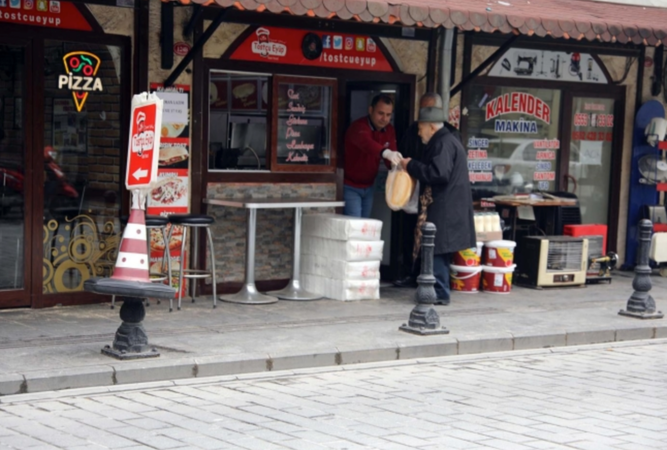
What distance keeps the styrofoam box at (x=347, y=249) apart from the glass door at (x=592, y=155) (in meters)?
3.92

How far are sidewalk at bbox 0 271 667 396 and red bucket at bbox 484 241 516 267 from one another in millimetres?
393

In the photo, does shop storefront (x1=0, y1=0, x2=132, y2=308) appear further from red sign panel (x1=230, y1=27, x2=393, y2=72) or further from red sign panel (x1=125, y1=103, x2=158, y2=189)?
red sign panel (x1=125, y1=103, x2=158, y2=189)

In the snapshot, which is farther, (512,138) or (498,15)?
(512,138)

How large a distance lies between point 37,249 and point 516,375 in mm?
4661

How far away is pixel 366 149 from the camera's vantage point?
11.4m

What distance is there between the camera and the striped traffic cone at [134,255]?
778 cm

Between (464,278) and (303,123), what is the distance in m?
2.58

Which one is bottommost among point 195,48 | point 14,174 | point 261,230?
point 261,230

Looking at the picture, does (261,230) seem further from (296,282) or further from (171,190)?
(171,190)

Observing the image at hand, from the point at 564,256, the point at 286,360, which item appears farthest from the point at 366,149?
the point at 286,360

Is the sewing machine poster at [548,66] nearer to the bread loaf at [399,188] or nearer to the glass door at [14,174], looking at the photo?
the bread loaf at [399,188]

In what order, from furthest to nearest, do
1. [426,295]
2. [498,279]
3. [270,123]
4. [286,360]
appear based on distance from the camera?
1. [498,279]
2. [270,123]
3. [426,295]
4. [286,360]

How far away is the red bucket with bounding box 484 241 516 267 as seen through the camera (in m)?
11.9

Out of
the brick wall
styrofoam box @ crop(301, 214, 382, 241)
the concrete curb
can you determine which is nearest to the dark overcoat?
styrofoam box @ crop(301, 214, 382, 241)
